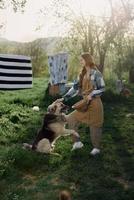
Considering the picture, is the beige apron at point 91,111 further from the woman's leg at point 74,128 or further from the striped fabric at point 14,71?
the striped fabric at point 14,71

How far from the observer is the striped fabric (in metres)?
13.2

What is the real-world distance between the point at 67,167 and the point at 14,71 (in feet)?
12.9

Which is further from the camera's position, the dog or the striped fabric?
the striped fabric

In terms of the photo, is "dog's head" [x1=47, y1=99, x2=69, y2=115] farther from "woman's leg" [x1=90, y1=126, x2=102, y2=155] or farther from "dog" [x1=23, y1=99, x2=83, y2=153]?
"woman's leg" [x1=90, y1=126, x2=102, y2=155]

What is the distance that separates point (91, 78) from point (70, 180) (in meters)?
2.47

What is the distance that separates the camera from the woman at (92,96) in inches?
432

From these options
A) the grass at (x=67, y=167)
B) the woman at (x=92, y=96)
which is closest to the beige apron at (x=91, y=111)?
the woman at (x=92, y=96)

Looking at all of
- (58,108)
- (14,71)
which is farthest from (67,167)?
(14,71)

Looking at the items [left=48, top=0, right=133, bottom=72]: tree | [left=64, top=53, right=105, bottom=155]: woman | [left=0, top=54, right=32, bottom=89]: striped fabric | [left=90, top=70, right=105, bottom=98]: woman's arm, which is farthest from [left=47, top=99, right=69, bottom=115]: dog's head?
[left=48, top=0, right=133, bottom=72]: tree

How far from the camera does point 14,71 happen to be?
13.3 m

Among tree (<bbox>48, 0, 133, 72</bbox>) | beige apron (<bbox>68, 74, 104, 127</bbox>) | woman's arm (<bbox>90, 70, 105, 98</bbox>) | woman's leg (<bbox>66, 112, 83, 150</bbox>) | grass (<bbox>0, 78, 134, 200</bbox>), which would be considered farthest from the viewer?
tree (<bbox>48, 0, 133, 72</bbox>)

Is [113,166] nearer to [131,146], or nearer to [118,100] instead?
[131,146]

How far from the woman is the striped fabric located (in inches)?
98.1

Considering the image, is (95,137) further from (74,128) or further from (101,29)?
(101,29)
